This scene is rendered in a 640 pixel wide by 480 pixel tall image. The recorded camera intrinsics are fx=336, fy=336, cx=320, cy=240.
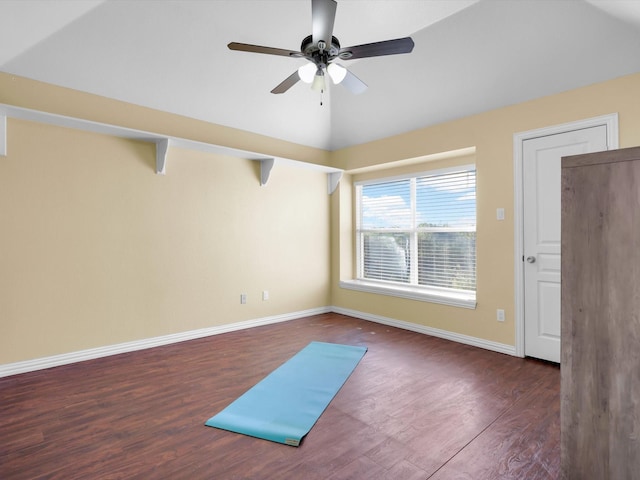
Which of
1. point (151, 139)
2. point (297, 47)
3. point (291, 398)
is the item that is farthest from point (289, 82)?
point (291, 398)

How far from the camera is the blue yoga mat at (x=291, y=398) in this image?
2.13 metres

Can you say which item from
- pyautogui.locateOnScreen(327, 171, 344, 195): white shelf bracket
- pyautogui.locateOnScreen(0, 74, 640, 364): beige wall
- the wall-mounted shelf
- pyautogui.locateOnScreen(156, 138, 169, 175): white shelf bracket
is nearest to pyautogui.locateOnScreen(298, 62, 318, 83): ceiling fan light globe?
the wall-mounted shelf

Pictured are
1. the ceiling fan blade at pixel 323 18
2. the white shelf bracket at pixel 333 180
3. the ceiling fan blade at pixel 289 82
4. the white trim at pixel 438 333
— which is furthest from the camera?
the white shelf bracket at pixel 333 180

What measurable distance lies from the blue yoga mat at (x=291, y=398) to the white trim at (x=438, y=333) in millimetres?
1088

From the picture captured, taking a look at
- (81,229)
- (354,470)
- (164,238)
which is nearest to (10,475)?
(354,470)

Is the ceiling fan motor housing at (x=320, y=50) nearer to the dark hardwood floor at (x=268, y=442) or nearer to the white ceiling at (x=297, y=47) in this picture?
the white ceiling at (x=297, y=47)

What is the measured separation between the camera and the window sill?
389 cm

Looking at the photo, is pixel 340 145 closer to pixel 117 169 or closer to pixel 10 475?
pixel 117 169

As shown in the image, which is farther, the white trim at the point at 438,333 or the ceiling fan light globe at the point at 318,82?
the white trim at the point at 438,333

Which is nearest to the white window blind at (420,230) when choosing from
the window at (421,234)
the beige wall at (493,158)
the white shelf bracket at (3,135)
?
the window at (421,234)

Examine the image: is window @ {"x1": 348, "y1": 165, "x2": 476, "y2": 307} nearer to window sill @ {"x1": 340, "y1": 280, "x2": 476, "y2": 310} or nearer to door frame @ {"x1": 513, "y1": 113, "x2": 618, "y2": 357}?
window sill @ {"x1": 340, "y1": 280, "x2": 476, "y2": 310}

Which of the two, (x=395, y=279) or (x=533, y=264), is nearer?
(x=533, y=264)

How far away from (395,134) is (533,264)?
231 centimetres

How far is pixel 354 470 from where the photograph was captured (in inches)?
69.7
